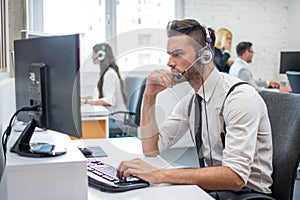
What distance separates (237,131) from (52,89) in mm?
656

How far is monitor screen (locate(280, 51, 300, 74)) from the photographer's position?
4.98 metres

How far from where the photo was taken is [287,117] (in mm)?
1488

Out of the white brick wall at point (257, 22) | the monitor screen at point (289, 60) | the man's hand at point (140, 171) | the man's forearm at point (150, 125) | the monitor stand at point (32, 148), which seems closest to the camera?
the monitor stand at point (32, 148)

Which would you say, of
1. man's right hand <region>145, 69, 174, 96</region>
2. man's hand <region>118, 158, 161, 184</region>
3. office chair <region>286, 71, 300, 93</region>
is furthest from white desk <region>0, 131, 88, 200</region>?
office chair <region>286, 71, 300, 93</region>

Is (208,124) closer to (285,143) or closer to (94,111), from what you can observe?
(285,143)

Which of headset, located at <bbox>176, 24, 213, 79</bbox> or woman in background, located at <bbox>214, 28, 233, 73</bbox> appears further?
woman in background, located at <bbox>214, 28, 233, 73</bbox>

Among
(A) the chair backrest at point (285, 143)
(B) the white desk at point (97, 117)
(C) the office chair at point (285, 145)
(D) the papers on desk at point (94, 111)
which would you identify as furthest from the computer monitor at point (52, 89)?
(D) the papers on desk at point (94, 111)

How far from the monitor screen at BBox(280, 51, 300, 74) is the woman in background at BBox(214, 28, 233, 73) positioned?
753 millimetres

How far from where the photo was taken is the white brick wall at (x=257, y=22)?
478 cm

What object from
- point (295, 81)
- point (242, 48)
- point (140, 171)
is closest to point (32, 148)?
point (140, 171)

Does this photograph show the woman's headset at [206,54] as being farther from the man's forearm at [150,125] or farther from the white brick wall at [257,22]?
the white brick wall at [257,22]

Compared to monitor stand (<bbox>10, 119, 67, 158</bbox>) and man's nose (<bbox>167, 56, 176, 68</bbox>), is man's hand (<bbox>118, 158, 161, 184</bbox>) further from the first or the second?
man's nose (<bbox>167, 56, 176, 68</bbox>)

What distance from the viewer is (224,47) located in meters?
4.78

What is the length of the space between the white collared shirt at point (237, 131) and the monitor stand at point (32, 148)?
0.58 m
